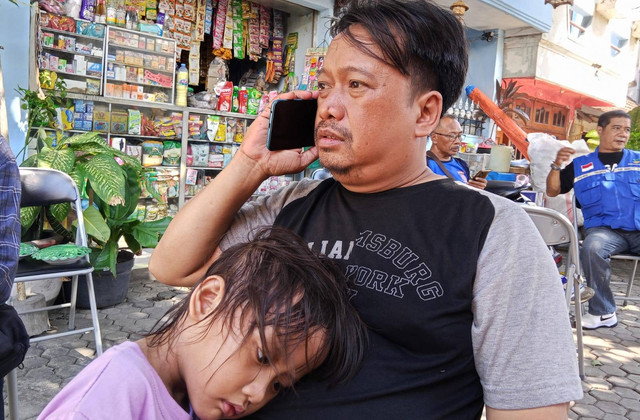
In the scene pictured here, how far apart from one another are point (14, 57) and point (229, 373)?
4.83m

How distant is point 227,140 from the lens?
21.4 ft

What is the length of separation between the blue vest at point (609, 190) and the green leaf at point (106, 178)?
12.8ft

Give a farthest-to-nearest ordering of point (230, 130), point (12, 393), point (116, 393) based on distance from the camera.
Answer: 1. point (230, 130)
2. point (12, 393)
3. point (116, 393)

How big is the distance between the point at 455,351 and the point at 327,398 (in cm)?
29

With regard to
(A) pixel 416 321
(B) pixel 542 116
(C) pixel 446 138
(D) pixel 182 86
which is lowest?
(A) pixel 416 321

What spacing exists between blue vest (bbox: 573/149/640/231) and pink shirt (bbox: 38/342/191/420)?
4480mm

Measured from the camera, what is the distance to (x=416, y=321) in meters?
1.09

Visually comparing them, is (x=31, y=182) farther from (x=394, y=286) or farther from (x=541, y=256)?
(x=541, y=256)

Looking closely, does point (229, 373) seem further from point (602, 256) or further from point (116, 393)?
point (602, 256)

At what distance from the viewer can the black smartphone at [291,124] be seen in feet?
4.79

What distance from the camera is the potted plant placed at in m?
3.54

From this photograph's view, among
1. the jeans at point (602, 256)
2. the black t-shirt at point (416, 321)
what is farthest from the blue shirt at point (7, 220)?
the jeans at point (602, 256)

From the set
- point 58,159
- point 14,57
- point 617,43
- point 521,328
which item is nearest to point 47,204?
point 58,159

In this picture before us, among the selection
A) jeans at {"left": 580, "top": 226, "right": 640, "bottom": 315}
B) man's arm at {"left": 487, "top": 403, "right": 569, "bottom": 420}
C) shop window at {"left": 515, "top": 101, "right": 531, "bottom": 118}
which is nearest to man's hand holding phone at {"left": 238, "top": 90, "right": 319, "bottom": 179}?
man's arm at {"left": 487, "top": 403, "right": 569, "bottom": 420}
